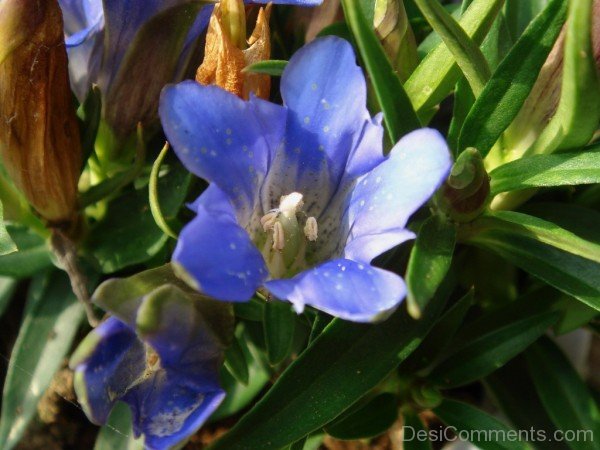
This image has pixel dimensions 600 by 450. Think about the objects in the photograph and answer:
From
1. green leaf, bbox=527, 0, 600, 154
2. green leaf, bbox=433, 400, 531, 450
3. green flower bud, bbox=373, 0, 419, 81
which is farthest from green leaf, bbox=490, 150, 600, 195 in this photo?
green leaf, bbox=433, 400, 531, 450

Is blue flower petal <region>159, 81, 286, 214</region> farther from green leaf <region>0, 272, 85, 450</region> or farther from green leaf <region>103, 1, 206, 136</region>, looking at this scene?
green leaf <region>0, 272, 85, 450</region>

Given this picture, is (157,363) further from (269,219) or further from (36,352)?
(36,352)

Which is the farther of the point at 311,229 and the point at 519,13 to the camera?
the point at 519,13

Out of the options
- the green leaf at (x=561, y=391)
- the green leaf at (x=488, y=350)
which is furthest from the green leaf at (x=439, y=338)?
the green leaf at (x=561, y=391)

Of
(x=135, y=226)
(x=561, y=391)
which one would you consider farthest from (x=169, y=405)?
(x=561, y=391)

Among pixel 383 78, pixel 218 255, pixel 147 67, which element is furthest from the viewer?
pixel 147 67

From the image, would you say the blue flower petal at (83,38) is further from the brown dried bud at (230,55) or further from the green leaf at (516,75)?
the green leaf at (516,75)

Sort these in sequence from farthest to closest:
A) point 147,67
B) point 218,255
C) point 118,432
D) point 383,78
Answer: point 118,432, point 147,67, point 383,78, point 218,255
